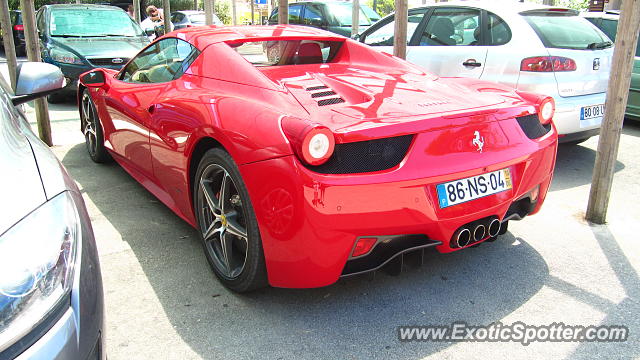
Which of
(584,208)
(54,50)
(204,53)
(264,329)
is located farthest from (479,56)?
(54,50)

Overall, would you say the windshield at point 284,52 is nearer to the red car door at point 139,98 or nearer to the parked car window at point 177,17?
the red car door at point 139,98

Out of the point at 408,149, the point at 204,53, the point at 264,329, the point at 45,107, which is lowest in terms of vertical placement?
the point at 264,329

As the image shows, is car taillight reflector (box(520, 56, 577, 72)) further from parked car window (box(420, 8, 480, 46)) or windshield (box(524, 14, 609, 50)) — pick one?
parked car window (box(420, 8, 480, 46))

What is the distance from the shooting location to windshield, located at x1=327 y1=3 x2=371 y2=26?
41.9 feet

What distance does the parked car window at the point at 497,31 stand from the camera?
16.8ft

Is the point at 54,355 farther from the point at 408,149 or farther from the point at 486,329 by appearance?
the point at 486,329

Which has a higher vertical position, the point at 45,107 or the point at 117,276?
the point at 45,107

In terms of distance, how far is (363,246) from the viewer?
233 centimetres

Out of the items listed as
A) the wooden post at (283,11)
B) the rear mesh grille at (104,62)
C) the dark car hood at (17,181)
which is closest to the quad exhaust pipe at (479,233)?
the dark car hood at (17,181)

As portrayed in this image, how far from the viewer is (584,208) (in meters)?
4.07

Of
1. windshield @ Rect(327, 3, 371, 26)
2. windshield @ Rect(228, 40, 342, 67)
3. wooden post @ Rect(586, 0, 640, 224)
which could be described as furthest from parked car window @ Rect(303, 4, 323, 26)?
wooden post @ Rect(586, 0, 640, 224)

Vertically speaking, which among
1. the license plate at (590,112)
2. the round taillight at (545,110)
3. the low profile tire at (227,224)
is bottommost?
the low profile tire at (227,224)

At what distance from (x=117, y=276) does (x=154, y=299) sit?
37 centimetres

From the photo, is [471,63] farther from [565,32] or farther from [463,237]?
[463,237]
